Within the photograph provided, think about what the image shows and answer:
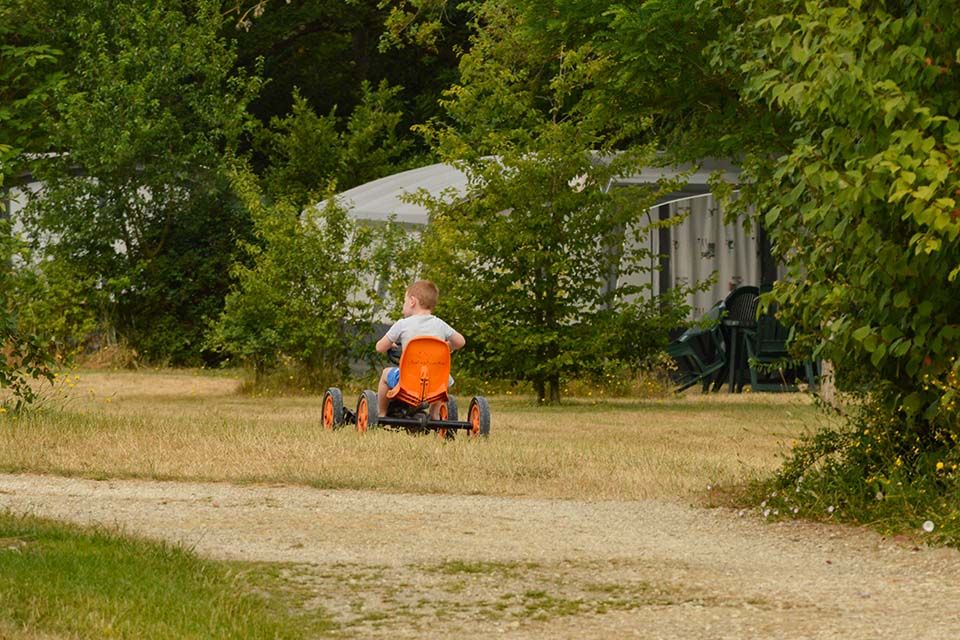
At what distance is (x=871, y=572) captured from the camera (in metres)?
8.37

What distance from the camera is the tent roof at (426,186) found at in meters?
23.2

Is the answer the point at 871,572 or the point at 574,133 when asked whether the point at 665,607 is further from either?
the point at 574,133

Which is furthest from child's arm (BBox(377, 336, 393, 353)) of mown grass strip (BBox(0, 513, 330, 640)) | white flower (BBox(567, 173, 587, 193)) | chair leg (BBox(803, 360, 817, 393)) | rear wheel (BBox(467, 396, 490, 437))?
chair leg (BBox(803, 360, 817, 393))

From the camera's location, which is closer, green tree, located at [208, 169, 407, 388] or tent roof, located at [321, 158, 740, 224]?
green tree, located at [208, 169, 407, 388]

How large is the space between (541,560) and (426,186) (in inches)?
667

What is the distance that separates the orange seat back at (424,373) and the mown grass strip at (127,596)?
5.43 metres

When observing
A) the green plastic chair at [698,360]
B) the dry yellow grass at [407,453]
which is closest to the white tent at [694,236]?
the green plastic chair at [698,360]

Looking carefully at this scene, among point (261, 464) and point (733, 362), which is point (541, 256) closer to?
point (733, 362)

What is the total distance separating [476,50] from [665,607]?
859 inches

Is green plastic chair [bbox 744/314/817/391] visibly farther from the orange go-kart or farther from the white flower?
the orange go-kart

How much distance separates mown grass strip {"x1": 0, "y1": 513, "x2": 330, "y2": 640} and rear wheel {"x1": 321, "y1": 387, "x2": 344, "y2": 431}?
6.10 meters

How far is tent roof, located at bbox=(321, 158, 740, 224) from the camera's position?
23.2 m

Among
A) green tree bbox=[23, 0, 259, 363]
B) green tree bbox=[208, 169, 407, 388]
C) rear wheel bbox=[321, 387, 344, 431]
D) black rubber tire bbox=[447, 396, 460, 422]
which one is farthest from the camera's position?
green tree bbox=[23, 0, 259, 363]

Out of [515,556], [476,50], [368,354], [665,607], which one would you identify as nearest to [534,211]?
[368,354]
